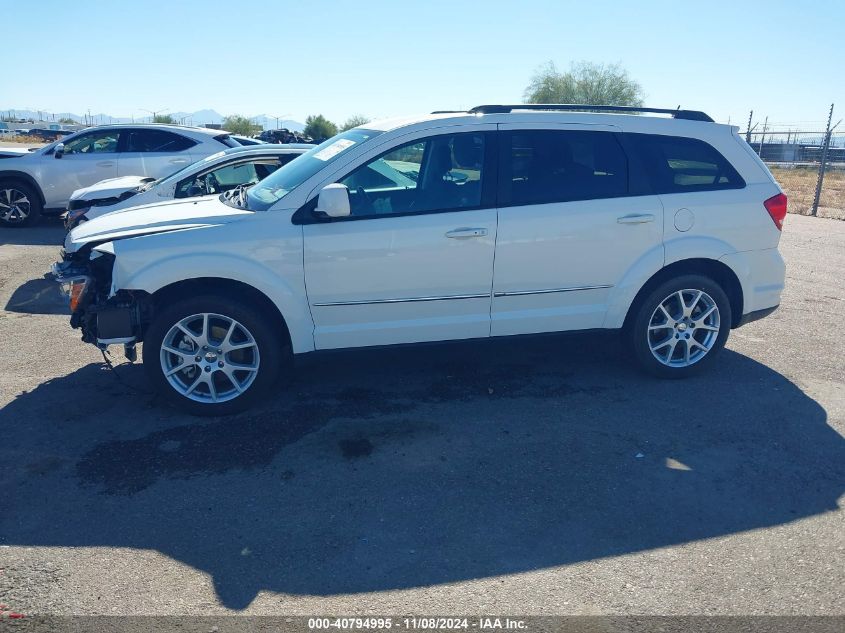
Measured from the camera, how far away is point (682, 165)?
539 cm

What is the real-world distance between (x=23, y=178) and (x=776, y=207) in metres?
11.7

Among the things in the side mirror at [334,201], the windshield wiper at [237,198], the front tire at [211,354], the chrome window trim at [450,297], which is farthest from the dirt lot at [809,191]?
the front tire at [211,354]

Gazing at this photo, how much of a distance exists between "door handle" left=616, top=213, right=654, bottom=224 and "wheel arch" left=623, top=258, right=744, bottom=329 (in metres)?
0.41

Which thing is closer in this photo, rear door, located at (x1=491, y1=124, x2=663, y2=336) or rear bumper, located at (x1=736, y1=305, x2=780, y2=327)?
rear door, located at (x1=491, y1=124, x2=663, y2=336)

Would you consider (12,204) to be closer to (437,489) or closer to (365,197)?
(365,197)

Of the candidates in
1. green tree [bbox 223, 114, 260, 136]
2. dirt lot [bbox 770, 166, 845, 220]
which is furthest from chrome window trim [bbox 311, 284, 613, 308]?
green tree [bbox 223, 114, 260, 136]

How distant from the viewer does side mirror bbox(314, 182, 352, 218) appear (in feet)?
15.1

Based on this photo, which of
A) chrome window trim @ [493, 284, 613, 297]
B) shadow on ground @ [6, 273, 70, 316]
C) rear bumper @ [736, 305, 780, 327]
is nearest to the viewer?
chrome window trim @ [493, 284, 613, 297]

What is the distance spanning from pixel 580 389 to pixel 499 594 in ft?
8.25

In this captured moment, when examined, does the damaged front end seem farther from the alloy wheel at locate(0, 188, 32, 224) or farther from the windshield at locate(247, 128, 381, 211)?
the alloy wheel at locate(0, 188, 32, 224)

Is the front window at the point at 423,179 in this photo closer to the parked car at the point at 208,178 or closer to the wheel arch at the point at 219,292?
the wheel arch at the point at 219,292

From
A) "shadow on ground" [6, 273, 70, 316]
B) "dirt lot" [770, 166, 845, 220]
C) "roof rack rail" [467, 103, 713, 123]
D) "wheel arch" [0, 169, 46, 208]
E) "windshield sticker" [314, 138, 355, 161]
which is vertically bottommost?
"shadow on ground" [6, 273, 70, 316]

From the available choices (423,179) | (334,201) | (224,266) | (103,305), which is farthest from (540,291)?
(103,305)

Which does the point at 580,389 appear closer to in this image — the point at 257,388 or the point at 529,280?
the point at 529,280
